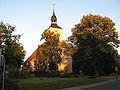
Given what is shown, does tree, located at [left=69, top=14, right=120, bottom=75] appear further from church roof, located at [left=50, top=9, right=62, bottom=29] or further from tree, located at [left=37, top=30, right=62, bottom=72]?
church roof, located at [left=50, top=9, right=62, bottom=29]

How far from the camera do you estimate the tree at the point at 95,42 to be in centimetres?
3722

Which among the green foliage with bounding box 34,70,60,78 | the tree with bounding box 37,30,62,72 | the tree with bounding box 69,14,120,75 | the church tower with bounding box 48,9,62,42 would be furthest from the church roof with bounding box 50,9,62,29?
the tree with bounding box 69,14,120,75

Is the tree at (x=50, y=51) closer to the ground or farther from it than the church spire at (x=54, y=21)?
closer to the ground

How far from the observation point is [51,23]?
7194 centimetres

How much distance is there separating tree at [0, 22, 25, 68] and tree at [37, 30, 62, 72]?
27.2ft

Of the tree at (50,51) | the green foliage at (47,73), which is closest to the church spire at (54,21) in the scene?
the tree at (50,51)

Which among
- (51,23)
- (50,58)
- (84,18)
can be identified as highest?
(51,23)

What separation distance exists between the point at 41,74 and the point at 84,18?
22.2m

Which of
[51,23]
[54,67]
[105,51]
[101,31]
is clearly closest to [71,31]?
[101,31]

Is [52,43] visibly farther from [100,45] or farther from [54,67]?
[100,45]

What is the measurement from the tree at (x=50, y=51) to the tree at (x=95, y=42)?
11398 millimetres

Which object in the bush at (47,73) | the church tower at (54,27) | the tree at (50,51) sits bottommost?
the bush at (47,73)

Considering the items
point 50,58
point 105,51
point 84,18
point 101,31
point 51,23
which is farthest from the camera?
point 51,23

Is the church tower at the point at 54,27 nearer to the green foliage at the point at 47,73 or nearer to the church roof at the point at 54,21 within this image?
the church roof at the point at 54,21
